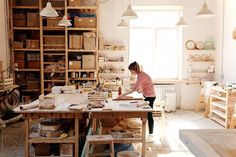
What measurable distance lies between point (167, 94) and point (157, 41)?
1587mm

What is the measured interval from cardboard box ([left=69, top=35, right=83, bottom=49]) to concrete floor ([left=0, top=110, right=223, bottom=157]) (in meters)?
2.41

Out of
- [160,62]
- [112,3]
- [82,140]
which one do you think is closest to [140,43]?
[160,62]

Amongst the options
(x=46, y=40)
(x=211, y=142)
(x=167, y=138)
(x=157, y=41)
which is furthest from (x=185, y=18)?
(x=211, y=142)

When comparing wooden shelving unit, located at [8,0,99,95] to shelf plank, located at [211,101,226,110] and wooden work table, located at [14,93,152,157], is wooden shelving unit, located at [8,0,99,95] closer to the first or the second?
shelf plank, located at [211,101,226,110]

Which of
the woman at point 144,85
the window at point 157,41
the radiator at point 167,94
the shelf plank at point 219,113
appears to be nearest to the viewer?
the woman at point 144,85

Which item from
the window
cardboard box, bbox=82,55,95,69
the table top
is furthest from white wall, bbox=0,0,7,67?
the window

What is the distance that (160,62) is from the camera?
8648mm

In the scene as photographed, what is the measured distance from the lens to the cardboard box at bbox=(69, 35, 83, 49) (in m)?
7.81

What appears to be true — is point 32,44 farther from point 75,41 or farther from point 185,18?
point 185,18

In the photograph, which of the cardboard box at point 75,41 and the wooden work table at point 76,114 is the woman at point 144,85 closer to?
the wooden work table at point 76,114

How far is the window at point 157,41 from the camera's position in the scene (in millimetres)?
8477

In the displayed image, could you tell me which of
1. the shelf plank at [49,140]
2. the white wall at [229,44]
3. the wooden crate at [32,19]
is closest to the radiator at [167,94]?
the white wall at [229,44]

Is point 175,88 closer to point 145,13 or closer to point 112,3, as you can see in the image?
point 145,13

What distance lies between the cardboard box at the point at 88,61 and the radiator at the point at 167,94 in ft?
6.36
